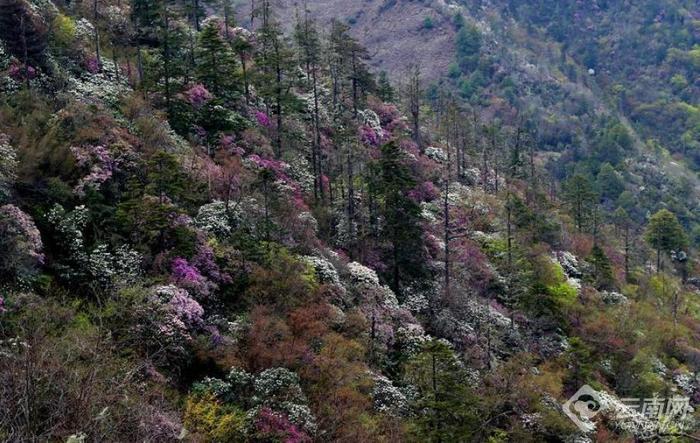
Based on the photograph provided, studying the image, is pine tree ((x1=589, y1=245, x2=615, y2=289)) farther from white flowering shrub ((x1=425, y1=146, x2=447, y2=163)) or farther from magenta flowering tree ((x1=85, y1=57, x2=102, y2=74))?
magenta flowering tree ((x1=85, y1=57, x2=102, y2=74))

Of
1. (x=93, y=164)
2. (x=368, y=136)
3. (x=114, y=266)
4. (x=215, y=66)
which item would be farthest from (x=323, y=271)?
(x=368, y=136)

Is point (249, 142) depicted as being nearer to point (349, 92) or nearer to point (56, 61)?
point (56, 61)

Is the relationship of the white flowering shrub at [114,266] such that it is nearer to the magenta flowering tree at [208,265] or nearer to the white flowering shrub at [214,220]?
the magenta flowering tree at [208,265]

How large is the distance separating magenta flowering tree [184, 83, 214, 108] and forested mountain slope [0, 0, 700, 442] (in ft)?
0.64

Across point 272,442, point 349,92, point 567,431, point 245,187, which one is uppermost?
point 349,92

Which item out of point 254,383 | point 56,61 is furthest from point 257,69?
point 254,383

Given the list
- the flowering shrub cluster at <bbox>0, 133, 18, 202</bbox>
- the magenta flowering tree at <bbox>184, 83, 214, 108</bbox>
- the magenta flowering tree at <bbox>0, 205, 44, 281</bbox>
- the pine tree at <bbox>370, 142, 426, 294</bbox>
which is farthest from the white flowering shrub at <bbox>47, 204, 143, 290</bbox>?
the pine tree at <bbox>370, 142, 426, 294</bbox>

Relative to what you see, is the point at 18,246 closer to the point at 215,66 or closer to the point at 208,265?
the point at 208,265

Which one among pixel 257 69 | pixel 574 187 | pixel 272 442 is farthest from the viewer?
pixel 574 187

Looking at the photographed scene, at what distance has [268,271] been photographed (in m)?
32.2

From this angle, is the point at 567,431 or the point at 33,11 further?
the point at 33,11

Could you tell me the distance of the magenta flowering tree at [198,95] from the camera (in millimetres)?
46219

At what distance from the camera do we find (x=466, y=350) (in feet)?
135

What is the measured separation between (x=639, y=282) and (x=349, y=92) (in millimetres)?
41164
